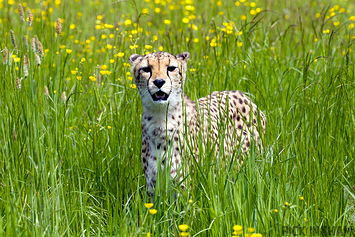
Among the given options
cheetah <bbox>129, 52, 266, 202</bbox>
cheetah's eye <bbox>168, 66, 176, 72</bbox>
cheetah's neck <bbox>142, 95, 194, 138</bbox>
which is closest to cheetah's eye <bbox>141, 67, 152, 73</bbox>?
cheetah <bbox>129, 52, 266, 202</bbox>

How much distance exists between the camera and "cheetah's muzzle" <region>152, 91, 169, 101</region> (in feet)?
11.2

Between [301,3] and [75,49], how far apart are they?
555 centimetres

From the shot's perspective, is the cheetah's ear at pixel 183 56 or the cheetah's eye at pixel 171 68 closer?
the cheetah's eye at pixel 171 68

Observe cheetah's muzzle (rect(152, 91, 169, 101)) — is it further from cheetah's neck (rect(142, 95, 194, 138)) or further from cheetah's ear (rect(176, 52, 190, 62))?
cheetah's ear (rect(176, 52, 190, 62))

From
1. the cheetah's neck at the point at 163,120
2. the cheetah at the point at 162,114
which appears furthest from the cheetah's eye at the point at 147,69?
the cheetah's neck at the point at 163,120

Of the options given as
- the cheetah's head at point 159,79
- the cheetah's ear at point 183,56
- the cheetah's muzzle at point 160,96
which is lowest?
the cheetah's muzzle at point 160,96

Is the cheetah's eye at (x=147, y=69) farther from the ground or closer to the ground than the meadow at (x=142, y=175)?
farther from the ground

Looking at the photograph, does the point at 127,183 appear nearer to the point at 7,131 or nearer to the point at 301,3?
the point at 7,131

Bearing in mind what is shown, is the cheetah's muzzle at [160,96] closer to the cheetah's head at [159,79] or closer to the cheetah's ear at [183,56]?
the cheetah's head at [159,79]

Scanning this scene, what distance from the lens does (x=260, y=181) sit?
2852 millimetres

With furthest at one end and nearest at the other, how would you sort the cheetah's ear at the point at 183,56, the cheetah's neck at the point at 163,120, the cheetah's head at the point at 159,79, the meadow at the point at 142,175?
1. the cheetah's ear at the point at 183,56
2. the cheetah's neck at the point at 163,120
3. the cheetah's head at the point at 159,79
4. the meadow at the point at 142,175

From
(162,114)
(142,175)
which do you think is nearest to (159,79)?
(162,114)

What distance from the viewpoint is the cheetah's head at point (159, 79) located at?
340 cm

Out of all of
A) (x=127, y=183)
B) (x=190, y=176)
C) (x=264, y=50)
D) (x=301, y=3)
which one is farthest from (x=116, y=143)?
(x=301, y=3)
